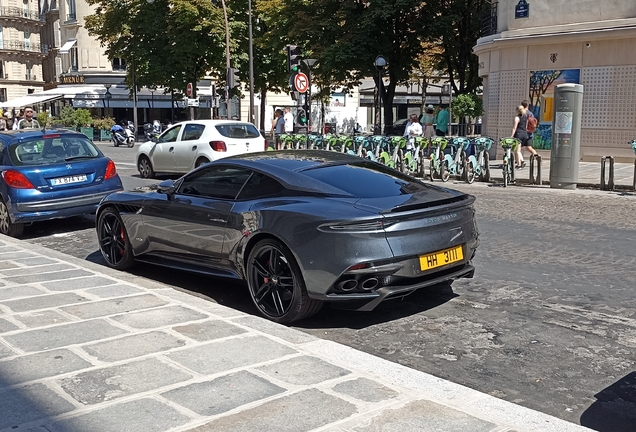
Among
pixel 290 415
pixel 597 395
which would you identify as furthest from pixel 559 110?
pixel 290 415

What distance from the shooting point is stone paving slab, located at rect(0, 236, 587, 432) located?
3.54 m

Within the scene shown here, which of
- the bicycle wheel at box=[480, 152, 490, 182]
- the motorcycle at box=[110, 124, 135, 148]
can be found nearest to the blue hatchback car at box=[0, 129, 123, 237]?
the bicycle wheel at box=[480, 152, 490, 182]

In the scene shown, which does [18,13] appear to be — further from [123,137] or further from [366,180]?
[366,180]

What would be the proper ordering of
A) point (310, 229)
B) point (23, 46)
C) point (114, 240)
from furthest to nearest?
point (23, 46), point (114, 240), point (310, 229)

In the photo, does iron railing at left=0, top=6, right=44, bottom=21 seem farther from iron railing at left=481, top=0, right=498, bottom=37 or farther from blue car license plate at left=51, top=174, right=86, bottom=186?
blue car license plate at left=51, top=174, right=86, bottom=186

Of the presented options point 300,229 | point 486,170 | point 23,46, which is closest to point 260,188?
point 300,229

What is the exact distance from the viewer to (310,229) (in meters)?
5.36

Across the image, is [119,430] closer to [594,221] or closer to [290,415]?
[290,415]

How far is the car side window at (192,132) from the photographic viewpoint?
17.1 meters

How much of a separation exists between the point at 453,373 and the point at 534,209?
8170 mm

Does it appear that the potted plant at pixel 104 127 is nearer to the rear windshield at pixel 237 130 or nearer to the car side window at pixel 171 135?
the car side window at pixel 171 135

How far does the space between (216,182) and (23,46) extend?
77284mm

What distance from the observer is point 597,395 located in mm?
4215

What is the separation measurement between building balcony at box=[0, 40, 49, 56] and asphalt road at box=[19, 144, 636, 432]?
7278 cm
